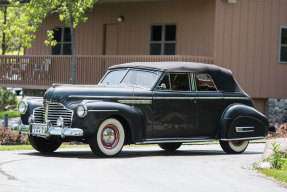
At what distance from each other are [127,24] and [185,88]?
13809mm

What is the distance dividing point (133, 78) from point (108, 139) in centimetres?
162

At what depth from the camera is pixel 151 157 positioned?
11.6 meters

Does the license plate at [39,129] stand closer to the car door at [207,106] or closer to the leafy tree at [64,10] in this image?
the car door at [207,106]

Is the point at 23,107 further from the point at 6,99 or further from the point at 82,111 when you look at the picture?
Result: the point at 6,99

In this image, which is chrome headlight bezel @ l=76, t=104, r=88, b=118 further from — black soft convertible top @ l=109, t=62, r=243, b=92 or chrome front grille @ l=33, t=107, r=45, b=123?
black soft convertible top @ l=109, t=62, r=243, b=92

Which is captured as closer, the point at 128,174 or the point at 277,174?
the point at 128,174

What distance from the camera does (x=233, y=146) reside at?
13.0 m

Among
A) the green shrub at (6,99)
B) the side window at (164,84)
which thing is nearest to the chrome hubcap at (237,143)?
the side window at (164,84)

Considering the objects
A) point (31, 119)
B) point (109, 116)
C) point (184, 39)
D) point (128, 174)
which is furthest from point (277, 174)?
point (184, 39)

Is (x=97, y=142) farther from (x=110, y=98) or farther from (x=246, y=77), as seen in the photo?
(x=246, y=77)

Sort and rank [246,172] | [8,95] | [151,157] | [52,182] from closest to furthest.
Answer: [52,182] → [246,172] → [151,157] → [8,95]

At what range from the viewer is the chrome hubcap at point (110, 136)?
35.9 feet

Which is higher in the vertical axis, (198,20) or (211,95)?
(198,20)

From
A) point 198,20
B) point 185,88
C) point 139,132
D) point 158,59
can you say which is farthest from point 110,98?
point 198,20
